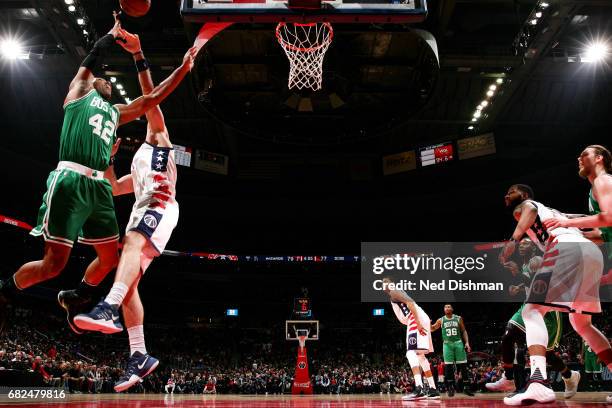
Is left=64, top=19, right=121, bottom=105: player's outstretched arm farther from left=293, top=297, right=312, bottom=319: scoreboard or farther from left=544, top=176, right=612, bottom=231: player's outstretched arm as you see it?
left=293, top=297, right=312, bottom=319: scoreboard

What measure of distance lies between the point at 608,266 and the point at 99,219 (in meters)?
4.70

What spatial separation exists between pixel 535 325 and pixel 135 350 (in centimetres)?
342

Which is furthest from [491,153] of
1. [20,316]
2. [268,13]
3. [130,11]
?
[20,316]

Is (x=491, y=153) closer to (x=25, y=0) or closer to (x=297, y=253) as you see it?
(x=297, y=253)

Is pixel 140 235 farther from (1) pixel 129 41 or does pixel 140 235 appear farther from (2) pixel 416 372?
(2) pixel 416 372

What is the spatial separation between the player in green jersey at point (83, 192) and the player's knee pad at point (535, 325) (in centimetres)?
362

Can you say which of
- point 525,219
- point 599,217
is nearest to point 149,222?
point 525,219

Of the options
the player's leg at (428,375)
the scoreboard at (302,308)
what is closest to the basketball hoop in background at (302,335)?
the scoreboard at (302,308)

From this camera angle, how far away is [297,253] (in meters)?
27.6

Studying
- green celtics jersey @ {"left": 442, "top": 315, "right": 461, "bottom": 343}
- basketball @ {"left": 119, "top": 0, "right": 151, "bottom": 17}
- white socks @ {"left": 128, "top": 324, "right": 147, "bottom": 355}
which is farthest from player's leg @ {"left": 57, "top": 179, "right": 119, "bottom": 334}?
green celtics jersey @ {"left": 442, "top": 315, "right": 461, "bottom": 343}

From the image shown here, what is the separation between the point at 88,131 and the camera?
403cm

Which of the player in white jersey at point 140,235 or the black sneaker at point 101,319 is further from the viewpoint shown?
the player in white jersey at point 140,235

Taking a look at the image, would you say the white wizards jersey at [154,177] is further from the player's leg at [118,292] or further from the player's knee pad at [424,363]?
the player's knee pad at [424,363]

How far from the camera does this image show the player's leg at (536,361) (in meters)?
4.41
